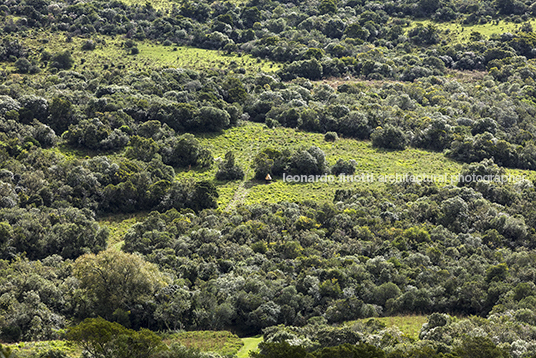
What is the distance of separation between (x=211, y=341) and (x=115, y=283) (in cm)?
1074

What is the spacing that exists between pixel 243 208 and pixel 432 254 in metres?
24.5

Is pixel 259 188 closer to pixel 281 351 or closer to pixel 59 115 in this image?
pixel 59 115

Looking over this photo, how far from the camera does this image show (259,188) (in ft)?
270

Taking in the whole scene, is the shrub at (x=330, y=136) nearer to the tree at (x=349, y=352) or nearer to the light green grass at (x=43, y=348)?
the tree at (x=349, y=352)

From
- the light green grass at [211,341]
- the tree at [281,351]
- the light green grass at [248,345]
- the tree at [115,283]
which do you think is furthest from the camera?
the tree at [115,283]

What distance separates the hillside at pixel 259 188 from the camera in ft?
163

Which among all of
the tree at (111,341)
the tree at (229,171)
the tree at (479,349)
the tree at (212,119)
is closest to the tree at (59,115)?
the tree at (212,119)

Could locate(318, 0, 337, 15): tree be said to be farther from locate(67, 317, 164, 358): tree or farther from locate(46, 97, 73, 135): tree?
locate(67, 317, 164, 358): tree

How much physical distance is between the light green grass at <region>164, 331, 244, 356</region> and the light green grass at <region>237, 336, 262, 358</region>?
0.39 m

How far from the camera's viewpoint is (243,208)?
71875 mm

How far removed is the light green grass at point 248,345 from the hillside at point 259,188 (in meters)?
0.38

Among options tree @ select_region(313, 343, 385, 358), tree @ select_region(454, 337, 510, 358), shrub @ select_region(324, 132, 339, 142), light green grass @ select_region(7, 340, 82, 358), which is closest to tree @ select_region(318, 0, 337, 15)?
shrub @ select_region(324, 132, 339, 142)

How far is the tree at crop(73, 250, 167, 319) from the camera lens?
51031mm

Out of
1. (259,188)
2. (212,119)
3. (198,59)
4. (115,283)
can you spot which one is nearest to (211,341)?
(115,283)
